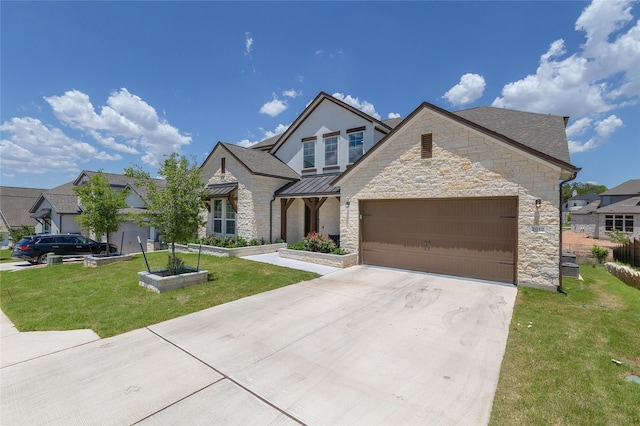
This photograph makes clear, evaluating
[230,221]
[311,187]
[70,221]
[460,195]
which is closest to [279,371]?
[460,195]

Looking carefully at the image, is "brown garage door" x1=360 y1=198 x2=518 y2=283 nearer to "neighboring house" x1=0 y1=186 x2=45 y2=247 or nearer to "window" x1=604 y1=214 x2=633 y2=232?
"window" x1=604 y1=214 x2=633 y2=232

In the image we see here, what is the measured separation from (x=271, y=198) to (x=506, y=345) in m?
13.5

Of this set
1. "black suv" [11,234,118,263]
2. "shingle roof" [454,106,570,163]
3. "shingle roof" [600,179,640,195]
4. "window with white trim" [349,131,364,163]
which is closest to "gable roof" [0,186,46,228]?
"black suv" [11,234,118,263]

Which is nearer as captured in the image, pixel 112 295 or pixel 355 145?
pixel 112 295

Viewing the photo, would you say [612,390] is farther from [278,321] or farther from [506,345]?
[278,321]

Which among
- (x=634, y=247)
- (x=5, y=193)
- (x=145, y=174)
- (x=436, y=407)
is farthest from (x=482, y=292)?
(x=5, y=193)

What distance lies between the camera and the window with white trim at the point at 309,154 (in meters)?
18.1

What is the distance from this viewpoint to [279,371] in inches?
162

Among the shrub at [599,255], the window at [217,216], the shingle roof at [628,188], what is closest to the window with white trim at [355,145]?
the window at [217,216]

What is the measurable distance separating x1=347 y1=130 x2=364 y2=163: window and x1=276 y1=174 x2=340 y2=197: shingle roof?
160 centimetres

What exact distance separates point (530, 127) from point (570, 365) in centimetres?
920

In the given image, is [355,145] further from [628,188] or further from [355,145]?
[628,188]

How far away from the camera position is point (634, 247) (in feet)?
50.2

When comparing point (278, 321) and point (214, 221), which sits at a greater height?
point (214, 221)
